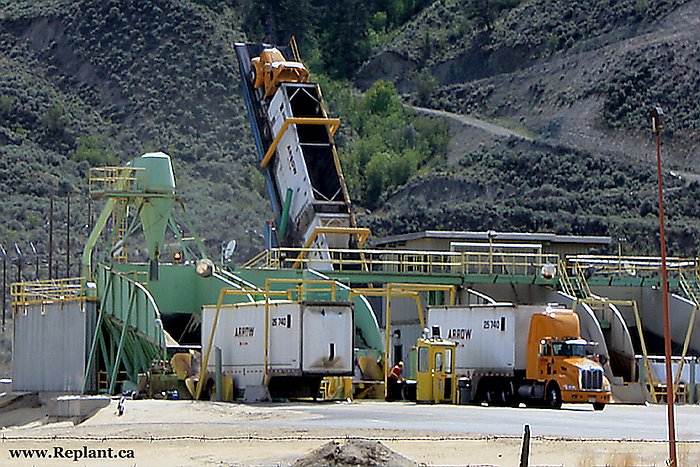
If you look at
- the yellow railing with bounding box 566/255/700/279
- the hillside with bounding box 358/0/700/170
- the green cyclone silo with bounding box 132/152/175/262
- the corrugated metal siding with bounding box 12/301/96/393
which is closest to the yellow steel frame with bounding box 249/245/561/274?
the yellow railing with bounding box 566/255/700/279

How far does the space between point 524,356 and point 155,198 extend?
17.4 metres

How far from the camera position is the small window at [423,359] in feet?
135

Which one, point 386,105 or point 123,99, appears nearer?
point 123,99

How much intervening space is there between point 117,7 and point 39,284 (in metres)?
84.7

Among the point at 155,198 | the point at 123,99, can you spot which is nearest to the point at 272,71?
the point at 155,198

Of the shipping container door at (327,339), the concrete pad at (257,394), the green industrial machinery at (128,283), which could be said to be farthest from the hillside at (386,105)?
the shipping container door at (327,339)

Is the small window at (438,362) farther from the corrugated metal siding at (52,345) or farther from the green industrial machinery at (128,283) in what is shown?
the corrugated metal siding at (52,345)

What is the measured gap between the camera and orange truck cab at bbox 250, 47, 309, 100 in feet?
184

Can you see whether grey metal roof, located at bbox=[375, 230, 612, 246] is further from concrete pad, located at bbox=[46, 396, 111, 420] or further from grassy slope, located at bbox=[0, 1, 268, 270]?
grassy slope, located at bbox=[0, 1, 268, 270]

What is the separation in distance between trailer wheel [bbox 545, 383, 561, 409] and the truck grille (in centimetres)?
75

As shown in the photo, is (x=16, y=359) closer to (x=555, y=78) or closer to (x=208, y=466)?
(x=208, y=466)

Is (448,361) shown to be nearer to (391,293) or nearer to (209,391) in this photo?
(391,293)

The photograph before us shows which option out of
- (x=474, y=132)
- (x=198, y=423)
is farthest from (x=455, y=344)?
(x=474, y=132)

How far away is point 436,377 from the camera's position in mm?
Answer: 40750
